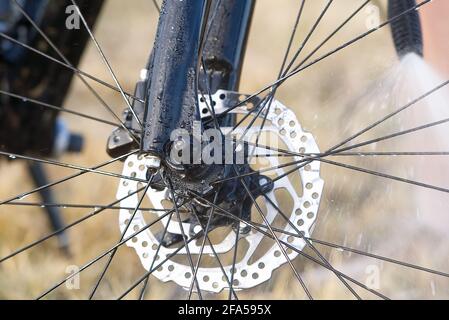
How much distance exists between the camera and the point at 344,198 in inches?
93.5

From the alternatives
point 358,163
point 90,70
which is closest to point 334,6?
point 90,70

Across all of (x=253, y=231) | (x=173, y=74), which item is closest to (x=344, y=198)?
(x=253, y=231)

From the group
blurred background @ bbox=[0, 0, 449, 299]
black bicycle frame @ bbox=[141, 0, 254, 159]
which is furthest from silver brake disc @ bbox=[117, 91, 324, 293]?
blurred background @ bbox=[0, 0, 449, 299]

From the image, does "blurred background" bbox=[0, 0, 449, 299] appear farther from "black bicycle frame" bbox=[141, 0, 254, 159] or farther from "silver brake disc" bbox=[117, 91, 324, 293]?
"black bicycle frame" bbox=[141, 0, 254, 159]

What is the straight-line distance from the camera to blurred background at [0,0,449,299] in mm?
2154

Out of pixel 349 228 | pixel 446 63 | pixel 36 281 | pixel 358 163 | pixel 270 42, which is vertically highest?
pixel 270 42

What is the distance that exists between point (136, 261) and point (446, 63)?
1.04 m

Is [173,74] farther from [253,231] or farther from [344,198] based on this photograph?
[344,198]

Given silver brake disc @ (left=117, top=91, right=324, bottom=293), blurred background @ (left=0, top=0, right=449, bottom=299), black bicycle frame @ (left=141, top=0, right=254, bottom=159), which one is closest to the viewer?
black bicycle frame @ (left=141, top=0, right=254, bottom=159)
